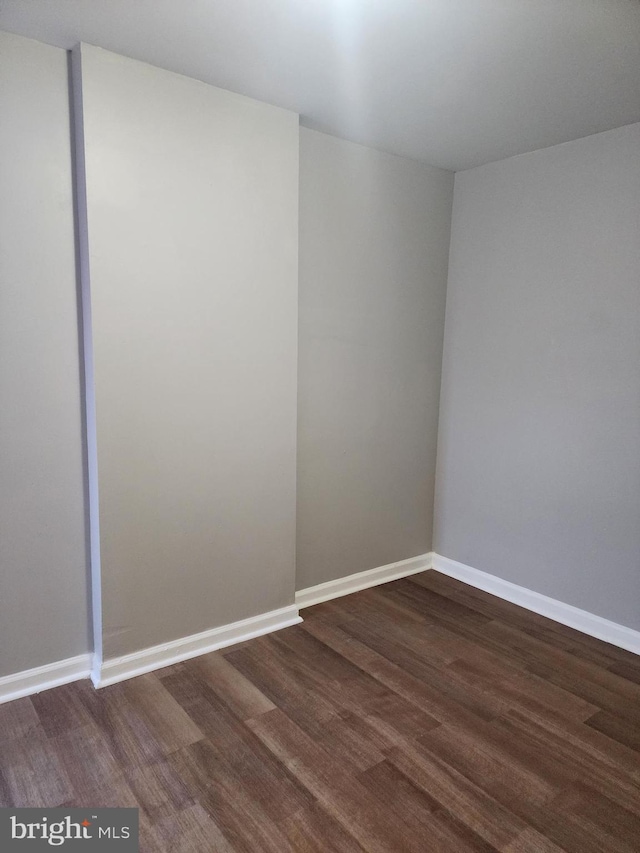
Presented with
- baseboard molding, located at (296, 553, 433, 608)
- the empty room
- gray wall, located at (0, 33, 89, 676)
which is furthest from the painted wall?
baseboard molding, located at (296, 553, 433, 608)

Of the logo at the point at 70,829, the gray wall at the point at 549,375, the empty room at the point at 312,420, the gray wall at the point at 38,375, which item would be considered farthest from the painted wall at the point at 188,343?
the gray wall at the point at 549,375

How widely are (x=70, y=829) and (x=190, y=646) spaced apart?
3.21ft

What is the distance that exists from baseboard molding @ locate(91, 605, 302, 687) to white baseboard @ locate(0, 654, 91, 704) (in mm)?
67

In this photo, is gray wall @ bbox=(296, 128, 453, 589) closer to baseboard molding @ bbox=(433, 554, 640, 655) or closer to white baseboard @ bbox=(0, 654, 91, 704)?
baseboard molding @ bbox=(433, 554, 640, 655)

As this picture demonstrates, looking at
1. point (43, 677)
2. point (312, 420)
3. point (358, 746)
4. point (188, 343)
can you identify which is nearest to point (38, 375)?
point (188, 343)

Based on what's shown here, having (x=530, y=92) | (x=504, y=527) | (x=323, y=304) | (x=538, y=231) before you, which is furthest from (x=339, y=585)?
(x=530, y=92)

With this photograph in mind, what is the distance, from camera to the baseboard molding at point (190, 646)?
2461 mm

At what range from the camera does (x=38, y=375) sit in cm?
227

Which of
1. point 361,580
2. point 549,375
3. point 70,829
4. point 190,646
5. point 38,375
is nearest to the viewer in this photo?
point 70,829

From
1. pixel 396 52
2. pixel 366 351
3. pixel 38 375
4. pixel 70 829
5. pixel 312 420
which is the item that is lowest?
pixel 70 829

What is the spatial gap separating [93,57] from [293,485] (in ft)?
6.42

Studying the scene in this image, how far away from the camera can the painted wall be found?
2.26 m

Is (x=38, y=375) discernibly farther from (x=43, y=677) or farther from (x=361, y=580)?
(x=361, y=580)

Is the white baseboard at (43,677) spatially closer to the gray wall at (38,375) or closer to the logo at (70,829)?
the gray wall at (38,375)
